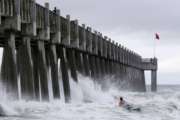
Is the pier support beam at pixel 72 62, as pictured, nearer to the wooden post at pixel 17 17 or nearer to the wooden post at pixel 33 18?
the wooden post at pixel 33 18

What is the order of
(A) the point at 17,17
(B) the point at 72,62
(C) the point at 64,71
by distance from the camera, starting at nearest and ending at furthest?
(A) the point at 17,17 → (C) the point at 64,71 → (B) the point at 72,62

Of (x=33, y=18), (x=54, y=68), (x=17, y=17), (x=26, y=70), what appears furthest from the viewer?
(x=54, y=68)

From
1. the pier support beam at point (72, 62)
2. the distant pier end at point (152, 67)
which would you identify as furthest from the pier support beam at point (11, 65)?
the distant pier end at point (152, 67)

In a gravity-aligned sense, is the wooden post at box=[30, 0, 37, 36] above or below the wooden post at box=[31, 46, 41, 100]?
above

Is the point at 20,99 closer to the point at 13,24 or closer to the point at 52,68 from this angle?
the point at 13,24

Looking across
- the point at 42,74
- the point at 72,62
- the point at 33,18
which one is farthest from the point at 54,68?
the point at 33,18

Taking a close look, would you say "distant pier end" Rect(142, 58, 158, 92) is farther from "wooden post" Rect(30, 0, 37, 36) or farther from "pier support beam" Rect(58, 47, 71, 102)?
"wooden post" Rect(30, 0, 37, 36)

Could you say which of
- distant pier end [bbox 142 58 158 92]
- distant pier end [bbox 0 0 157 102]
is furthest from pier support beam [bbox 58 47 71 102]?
distant pier end [bbox 142 58 158 92]

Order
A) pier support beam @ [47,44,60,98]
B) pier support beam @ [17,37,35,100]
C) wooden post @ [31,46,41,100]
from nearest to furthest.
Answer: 1. pier support beam @ [17,37,35,100]
2. wooden post @ [31,46,41,100]
3. pier support beam @ [47,44,60,98]

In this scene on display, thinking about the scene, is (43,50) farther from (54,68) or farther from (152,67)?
(152,67)

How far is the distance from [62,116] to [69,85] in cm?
1275

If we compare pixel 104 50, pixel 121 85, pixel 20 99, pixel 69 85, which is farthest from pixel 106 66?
pixel 20 99

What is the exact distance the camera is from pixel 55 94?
3161 cm

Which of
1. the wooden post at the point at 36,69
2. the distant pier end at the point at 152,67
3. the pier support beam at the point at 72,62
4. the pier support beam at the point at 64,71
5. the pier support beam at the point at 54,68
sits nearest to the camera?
the wooden post at the point at 36,69
